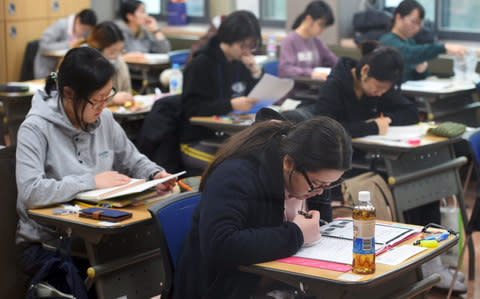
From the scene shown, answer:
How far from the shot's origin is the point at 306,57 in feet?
19.9

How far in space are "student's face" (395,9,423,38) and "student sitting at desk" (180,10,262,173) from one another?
1.77 meters

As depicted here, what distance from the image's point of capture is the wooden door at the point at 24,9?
7219 mm

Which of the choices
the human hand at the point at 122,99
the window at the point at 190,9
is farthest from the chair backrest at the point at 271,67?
the window at the point at 190,9

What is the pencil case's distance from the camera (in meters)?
2.48

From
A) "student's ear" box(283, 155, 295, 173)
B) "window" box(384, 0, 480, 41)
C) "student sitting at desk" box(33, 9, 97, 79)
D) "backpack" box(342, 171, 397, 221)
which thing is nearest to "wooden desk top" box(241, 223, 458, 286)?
"student's ear" box(283, 155, 295, 173)

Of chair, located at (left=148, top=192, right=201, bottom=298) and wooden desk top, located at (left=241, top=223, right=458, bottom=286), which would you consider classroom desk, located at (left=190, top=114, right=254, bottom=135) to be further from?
wooden desk top, located at (left=241, top=223, right=458, bottom=286)

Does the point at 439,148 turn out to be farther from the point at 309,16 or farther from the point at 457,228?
the point at 309,16

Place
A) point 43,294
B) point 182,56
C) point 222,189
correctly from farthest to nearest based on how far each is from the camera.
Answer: point 182,56
point 43,294
point 222,189

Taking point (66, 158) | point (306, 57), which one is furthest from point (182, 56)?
point (66, 158)

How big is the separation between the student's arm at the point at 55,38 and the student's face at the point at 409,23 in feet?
10.7

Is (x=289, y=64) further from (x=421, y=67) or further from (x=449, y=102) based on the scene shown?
(x=449, y=102)

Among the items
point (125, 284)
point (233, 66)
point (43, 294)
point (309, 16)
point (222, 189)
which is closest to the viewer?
point (222, 189)

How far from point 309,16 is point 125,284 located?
387 centimetres

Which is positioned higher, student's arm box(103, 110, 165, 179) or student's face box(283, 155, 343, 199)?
student's face box(283, 155, 343, 199)
